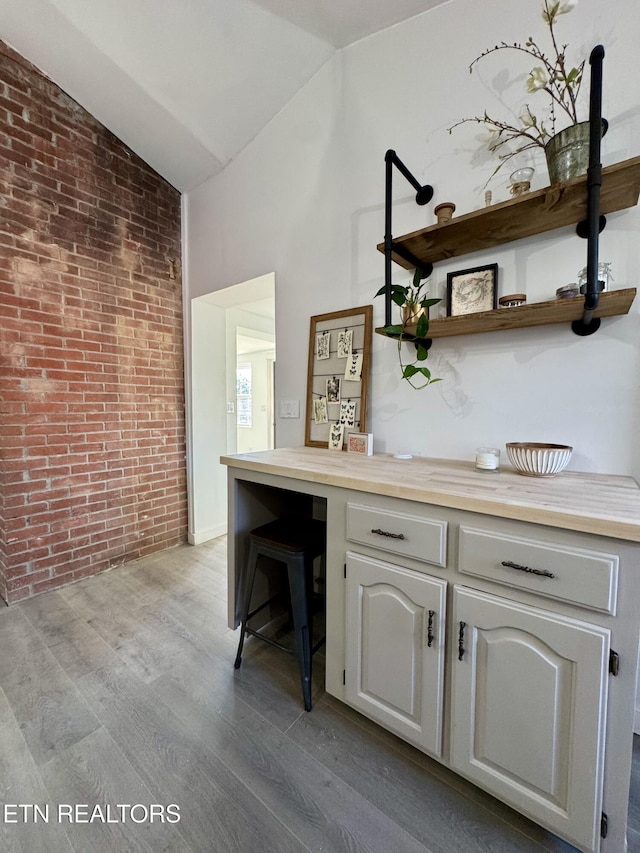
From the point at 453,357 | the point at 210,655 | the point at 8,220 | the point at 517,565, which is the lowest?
the point at 210,655

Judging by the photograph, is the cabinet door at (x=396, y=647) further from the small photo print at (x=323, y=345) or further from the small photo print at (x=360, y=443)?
the small photo print at (x=323, y=345)

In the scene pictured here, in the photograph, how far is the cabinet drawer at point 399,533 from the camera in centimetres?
106

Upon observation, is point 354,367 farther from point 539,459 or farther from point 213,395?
point 213,395

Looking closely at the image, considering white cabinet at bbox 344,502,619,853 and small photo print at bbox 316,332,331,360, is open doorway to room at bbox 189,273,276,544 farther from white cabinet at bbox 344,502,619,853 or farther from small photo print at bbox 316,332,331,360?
white cabinet at bbox 344,502,619,853

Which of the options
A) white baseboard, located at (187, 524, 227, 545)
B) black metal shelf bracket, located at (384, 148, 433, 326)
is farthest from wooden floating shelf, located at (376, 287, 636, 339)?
white baseboard, located at (187, 524, 227, 545)

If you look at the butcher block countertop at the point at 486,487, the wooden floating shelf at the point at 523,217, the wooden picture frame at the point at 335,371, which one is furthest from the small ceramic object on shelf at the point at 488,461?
the wooden floating shelf at the point at 523,217

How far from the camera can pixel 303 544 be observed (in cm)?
147

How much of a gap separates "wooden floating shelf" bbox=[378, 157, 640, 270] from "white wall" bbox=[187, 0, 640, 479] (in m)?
0.07

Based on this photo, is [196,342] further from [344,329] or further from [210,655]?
[210,655]

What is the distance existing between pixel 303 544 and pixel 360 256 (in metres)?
1.51

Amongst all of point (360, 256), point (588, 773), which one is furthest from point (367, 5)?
point (588, 773)

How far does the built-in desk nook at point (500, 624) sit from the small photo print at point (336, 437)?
0.57 meters

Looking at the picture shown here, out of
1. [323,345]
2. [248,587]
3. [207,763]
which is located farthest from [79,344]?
[207,763]

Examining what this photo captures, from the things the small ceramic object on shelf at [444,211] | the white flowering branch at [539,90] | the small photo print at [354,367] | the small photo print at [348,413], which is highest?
the white flowering branch at [539,90]
